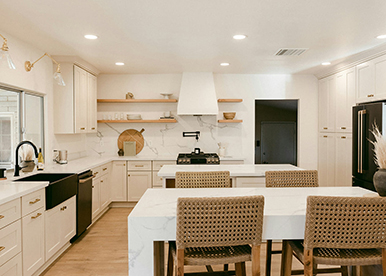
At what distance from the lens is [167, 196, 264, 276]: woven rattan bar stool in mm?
1594

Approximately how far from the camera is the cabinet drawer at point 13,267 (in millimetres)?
2189

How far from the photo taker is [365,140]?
3.90m

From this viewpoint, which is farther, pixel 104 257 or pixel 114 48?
pixel 114 48

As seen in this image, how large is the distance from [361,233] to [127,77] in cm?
494

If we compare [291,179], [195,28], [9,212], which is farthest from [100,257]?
[195,28]

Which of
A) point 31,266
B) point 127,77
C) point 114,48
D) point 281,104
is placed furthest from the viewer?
point 281,104

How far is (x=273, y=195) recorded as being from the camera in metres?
2.22

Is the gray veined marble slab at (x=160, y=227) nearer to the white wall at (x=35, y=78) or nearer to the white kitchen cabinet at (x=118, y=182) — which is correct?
the white wall at (x=35, y=78)

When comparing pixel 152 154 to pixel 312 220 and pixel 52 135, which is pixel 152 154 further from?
pixel 312 220

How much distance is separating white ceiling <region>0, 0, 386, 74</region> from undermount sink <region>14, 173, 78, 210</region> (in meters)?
1.60

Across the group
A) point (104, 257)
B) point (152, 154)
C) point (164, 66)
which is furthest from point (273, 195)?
point (152, 154)

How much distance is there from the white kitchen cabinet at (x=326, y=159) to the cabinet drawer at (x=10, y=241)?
4653 millimetres

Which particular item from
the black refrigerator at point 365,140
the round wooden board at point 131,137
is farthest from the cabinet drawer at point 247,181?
the round wooden board at point 131,137

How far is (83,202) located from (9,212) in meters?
1.57
